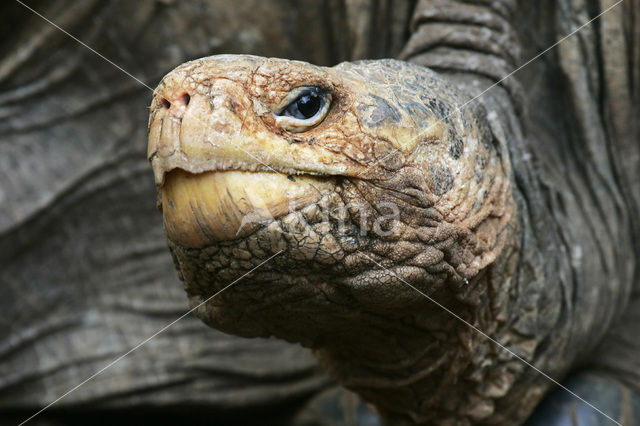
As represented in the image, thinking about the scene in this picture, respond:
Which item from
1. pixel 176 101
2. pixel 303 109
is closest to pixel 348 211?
pixel 303 109

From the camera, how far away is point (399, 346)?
165cm

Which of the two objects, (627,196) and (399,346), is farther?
→ (627,196)

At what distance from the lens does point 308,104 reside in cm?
127

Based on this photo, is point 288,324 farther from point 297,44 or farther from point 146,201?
point 146,201

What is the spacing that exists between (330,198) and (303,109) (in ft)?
0.51

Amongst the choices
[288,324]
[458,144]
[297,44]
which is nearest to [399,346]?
[288,324]

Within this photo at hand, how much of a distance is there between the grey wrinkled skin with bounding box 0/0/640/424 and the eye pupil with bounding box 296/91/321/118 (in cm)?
84

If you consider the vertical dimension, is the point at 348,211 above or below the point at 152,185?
below

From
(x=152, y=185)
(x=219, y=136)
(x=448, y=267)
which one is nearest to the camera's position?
(x=219, y=136)

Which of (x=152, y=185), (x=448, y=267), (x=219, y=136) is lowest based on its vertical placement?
(x=448, y=267)

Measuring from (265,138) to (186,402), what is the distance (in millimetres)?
1940

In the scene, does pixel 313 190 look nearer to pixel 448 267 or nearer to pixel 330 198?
pixel 330 198

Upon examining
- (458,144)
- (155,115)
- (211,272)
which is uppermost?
(155,115)

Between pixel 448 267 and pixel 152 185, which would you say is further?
pixel 152 185
